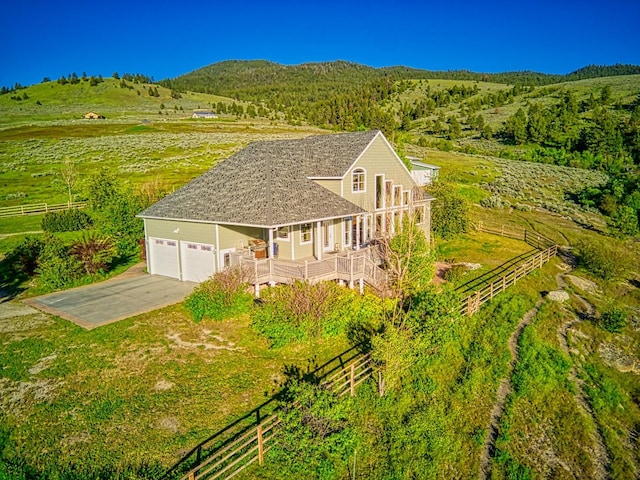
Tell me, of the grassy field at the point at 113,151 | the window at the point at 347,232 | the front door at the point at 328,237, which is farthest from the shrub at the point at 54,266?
the grassy field at the point at 113,151

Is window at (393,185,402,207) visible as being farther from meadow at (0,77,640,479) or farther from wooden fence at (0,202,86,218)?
wooden fence at (0,202,86,218)

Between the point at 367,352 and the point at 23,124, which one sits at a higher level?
the point at 23,124

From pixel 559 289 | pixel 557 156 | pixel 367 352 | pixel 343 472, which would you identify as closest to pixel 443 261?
pixel 559 289

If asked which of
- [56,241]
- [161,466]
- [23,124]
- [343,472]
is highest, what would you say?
[23,124]

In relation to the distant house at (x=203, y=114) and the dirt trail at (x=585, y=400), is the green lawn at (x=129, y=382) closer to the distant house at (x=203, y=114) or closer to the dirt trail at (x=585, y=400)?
the dirt trail at (x=585, y=400)

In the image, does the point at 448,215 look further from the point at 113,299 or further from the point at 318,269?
the point at 113,299

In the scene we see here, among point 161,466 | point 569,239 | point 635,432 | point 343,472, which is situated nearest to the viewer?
point 161,466

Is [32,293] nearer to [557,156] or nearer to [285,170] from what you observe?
[285,170]
